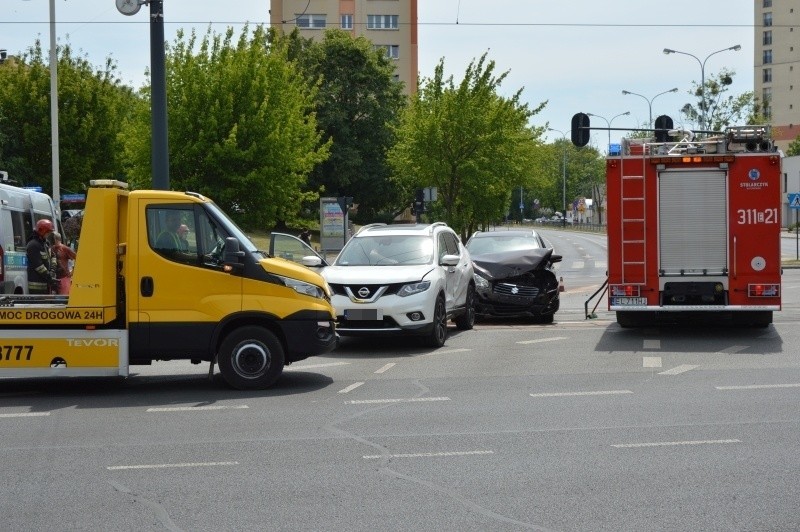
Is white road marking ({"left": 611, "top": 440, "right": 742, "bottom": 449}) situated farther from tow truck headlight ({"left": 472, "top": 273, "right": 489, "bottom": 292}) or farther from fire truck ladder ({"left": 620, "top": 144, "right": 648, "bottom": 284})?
tow truck headlight ({"left": 472, "top": 273, "right": 489, "bottom": 292})

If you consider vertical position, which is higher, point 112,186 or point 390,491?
point 112,186

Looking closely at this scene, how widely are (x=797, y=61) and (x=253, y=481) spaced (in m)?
125

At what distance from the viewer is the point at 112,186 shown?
11656mm

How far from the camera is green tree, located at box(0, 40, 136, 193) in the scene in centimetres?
5247

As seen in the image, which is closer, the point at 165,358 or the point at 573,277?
the point at 165,358

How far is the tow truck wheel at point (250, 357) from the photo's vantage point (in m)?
11.8

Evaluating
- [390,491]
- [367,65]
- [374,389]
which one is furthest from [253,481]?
[367,65]

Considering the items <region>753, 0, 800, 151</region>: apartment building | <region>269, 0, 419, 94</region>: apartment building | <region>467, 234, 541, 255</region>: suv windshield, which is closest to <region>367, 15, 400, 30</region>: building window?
<region>269, 0, 419, 94</region>: apartment building

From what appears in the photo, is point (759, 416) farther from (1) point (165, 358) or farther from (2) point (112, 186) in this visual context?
(2) point (112, 186)

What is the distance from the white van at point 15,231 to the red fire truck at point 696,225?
8813mm

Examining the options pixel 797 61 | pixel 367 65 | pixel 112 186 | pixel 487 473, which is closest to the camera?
pixel 487 473

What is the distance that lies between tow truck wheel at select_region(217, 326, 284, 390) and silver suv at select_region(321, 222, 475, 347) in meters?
3.12

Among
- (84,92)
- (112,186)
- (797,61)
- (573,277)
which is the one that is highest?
(797,61)

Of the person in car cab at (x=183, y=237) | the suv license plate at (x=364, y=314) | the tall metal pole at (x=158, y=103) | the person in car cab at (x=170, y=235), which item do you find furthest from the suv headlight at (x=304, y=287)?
the tall metal pole at (x=158, y=103)
